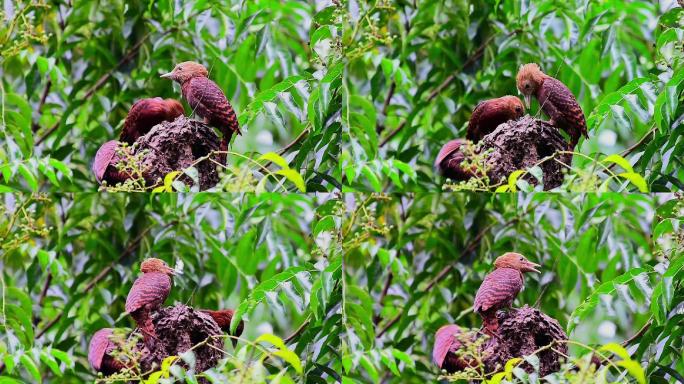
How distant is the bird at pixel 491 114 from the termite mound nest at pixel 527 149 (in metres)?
0.03

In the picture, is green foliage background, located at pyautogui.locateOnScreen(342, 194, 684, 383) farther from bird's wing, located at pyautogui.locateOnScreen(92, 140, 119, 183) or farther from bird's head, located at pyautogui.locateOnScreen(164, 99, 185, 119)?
bird's wing, located at pyautogui.locateOnScreen(92, 140, 119, 183)

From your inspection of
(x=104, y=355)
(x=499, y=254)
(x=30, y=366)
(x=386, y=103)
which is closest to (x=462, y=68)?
(x=386, y=103)

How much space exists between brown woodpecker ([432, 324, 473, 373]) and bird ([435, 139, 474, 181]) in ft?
1.53

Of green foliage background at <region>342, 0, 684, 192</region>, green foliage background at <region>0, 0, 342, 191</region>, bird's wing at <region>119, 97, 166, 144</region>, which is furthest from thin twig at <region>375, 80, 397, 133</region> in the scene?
bird's wing at <region>119, 97, 166, 144</region>

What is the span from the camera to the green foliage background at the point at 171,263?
346 cm

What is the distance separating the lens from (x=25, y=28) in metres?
3.68

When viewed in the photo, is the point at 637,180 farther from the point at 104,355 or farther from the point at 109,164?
the point at 104,355

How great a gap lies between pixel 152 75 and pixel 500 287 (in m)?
1.27

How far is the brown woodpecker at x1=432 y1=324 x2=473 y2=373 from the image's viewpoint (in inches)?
133

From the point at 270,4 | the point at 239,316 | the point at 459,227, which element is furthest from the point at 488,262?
the point at 270,4

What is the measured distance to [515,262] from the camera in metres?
3.33

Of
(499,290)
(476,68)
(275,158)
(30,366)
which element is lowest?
(30,366)

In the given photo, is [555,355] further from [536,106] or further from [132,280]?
[132,280]

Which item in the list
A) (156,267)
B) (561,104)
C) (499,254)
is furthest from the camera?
(499,254)
